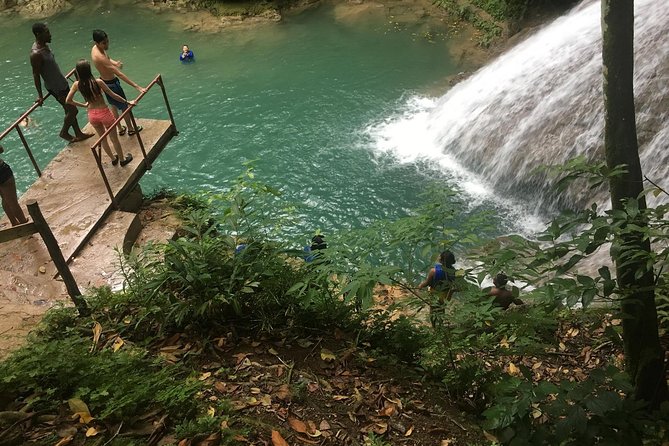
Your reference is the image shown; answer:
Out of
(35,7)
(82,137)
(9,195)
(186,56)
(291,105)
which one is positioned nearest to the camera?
(9,195)

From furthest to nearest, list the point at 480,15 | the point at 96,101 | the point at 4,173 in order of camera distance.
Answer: the point at 480,15
the point at 96,101
the point at 4,173

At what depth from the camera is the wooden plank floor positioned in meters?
6.73

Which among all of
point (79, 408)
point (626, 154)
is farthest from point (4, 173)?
point (626, 154)

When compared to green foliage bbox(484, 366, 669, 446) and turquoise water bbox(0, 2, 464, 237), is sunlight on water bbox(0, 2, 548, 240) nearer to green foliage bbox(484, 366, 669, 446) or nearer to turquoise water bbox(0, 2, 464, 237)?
turquoise water bbox(0, 2, 464, 237)

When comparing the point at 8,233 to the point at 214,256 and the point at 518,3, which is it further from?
the point at 518,3

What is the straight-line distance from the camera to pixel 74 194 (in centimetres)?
770

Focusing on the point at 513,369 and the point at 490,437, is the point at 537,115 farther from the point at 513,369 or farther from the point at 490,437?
the point at 490,437

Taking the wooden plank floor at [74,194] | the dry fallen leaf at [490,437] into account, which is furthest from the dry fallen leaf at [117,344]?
the dry fallen leaf at [490,437]

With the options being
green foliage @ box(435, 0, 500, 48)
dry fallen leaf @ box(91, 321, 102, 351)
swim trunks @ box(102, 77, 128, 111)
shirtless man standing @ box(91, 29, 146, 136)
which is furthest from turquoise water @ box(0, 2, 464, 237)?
dry fallen leaf @ box(91, 321, 102, 351)

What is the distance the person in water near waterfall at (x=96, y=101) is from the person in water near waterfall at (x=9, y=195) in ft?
4.29

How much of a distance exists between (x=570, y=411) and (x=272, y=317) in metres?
2.72

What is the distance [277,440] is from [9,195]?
5.17 meters

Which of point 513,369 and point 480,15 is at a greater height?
point 480,15

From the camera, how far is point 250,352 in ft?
15.0
